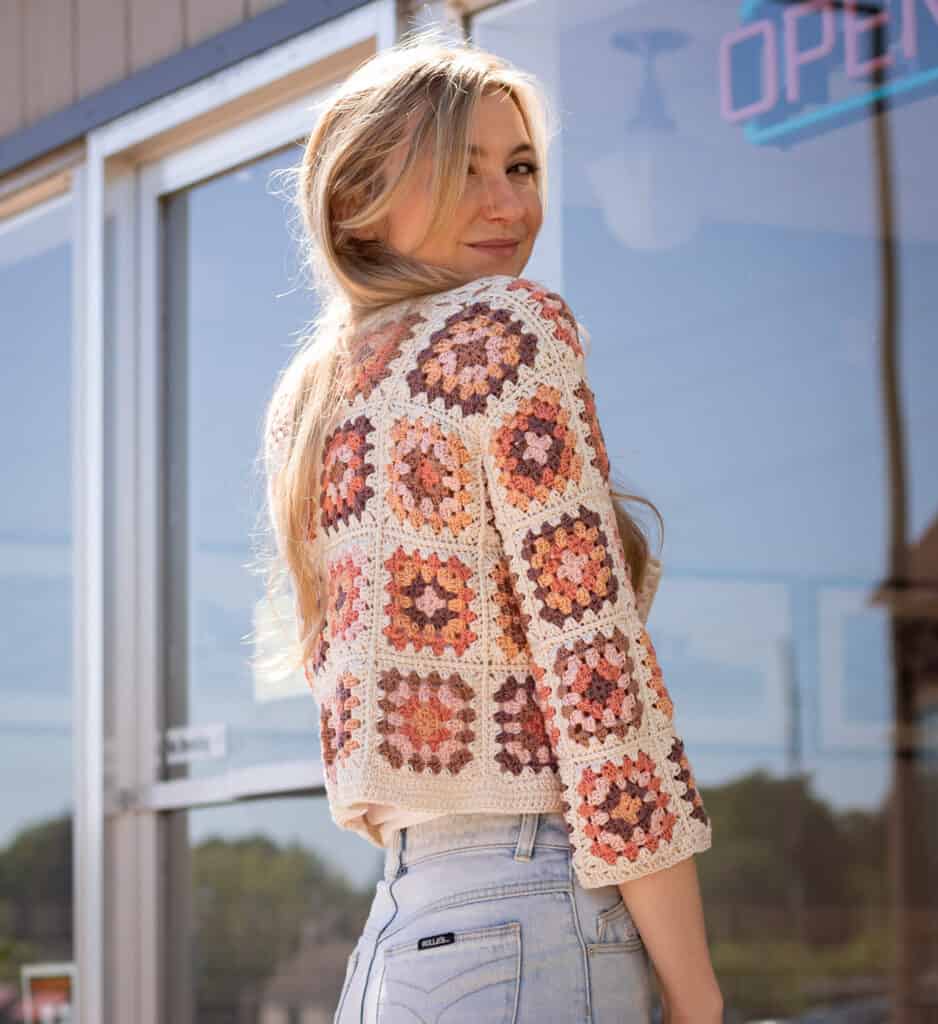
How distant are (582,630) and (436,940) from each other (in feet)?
0.91

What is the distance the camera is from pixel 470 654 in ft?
4.90

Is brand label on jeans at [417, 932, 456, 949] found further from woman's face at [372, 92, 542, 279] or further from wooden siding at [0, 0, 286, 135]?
wooden siding at [0, 0, 286, 135]

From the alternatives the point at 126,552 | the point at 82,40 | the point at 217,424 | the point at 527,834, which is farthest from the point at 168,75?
the point at 527,834

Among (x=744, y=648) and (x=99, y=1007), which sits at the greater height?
(x=744, y=648)

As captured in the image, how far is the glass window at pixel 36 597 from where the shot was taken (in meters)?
4.27

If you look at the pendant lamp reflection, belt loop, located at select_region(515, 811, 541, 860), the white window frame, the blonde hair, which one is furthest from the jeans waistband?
the pendant lamp reflection

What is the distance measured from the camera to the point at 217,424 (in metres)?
3.84

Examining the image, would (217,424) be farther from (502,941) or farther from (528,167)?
(502,941)

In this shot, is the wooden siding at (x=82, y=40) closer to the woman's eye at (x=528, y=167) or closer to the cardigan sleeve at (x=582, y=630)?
the woman's eye at (x=528, y=167)

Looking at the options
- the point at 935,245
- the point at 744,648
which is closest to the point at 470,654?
the point at 935,245

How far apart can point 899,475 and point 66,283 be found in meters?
2.98

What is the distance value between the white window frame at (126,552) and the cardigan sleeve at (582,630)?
2.26 meters

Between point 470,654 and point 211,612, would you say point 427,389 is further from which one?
point 211,612

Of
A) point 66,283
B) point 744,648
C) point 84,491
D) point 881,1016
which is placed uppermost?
point 66,283
